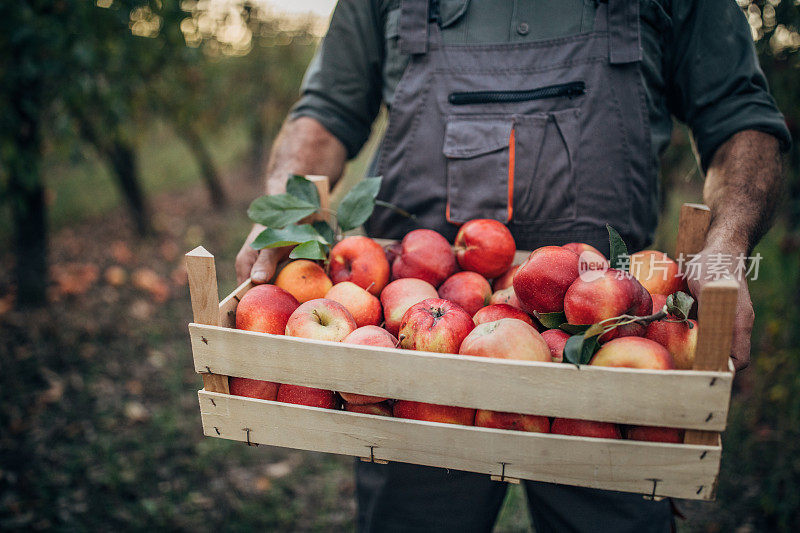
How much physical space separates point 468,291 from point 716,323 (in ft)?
2.02

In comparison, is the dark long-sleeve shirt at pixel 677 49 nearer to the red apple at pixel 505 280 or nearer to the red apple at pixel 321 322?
the red apple at pixel 505 280

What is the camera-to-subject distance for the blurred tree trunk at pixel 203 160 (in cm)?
746

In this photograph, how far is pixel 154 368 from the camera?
A: 13.1 ft

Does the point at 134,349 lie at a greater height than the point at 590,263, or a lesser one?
lesser

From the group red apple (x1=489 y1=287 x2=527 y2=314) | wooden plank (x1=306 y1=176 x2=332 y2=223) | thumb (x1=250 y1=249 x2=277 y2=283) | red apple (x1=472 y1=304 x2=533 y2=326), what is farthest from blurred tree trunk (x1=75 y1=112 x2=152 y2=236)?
red apple (x1=472 y1=304 x2=533 y2=326)

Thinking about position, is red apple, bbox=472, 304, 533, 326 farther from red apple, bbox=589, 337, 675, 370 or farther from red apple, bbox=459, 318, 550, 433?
red apple, bbox=589, 337, 675, 370

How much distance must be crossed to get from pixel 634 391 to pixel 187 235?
22.9 ft

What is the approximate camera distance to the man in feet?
5.01

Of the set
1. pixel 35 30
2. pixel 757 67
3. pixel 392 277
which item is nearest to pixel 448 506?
pixel 392 277

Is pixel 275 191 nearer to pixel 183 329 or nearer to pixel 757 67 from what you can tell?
pixel 757 67

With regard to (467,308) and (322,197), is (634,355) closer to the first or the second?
(467,308)

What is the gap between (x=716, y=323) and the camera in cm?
94

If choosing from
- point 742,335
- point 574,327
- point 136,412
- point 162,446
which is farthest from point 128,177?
point 742,335

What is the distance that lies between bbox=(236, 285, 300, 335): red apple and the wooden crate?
6 centimetres
